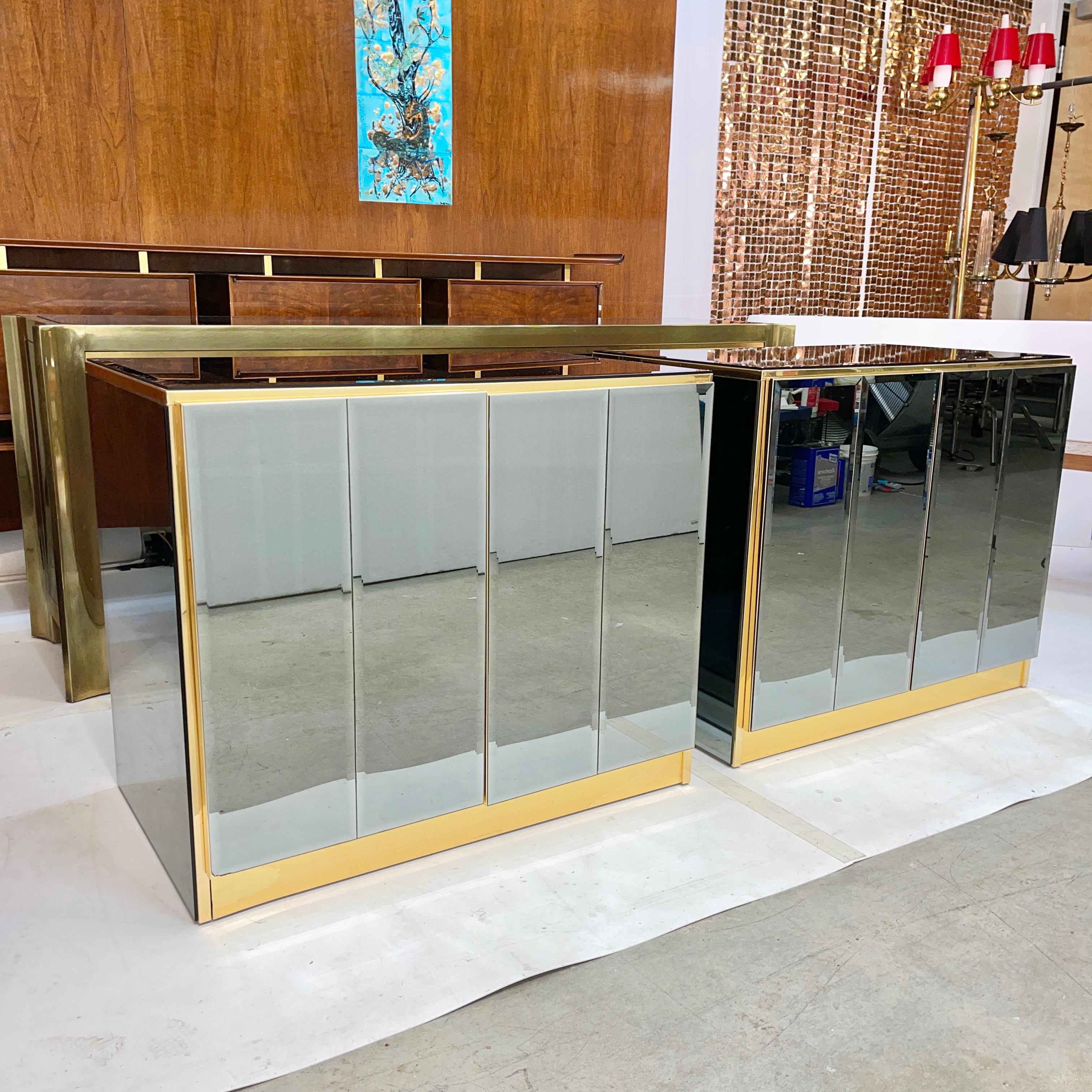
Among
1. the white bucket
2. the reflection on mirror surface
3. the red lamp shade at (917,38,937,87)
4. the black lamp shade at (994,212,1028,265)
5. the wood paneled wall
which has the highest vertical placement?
the red lamp shade at (917,38,937,87)

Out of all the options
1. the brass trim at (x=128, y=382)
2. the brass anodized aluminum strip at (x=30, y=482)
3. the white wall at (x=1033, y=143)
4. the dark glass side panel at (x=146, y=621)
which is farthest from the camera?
the white wall at (x=1033, y=143)

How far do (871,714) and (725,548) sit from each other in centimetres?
79

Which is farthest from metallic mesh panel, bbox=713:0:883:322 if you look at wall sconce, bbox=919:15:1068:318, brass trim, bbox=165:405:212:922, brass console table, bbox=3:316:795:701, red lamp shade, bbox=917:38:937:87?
brass trim, bbox=165:405:212:922

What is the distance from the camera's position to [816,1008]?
1.80 m

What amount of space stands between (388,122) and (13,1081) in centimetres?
460

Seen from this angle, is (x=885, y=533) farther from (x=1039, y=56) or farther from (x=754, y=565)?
(x=1039, y=56)

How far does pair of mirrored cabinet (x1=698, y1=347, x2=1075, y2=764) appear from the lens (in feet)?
8.49

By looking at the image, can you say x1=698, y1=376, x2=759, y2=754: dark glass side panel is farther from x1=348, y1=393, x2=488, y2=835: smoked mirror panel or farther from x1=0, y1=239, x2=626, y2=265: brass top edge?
x1=0, y1=239, x2=626, y2=265: brass top edge

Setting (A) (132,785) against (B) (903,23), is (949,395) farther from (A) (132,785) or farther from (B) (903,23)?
(B) (903,23)

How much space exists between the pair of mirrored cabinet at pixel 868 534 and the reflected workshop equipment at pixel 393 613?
0.17 metres

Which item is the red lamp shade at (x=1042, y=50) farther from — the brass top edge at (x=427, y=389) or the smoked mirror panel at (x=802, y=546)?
the brass top edge at (x=427, y=389)

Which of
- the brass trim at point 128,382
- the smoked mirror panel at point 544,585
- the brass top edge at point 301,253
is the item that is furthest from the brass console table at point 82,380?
the smoked mirror panel at point 544,585

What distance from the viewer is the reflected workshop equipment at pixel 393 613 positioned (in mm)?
1872

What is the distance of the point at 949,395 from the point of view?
286 centimetres
